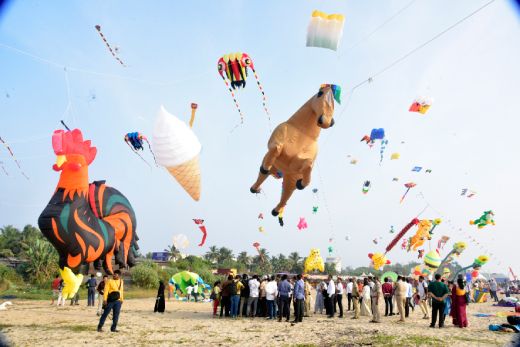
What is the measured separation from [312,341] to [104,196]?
6914 millimetres

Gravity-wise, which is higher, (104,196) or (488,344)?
(104,196)

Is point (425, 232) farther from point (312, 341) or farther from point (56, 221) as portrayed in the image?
point (56, 221)

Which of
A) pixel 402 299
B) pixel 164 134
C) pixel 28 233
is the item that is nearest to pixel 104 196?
pixel 164 134

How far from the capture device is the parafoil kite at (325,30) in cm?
645

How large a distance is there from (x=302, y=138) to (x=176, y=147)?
4227mm

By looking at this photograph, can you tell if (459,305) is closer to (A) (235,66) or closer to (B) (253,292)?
(B) (253,292)

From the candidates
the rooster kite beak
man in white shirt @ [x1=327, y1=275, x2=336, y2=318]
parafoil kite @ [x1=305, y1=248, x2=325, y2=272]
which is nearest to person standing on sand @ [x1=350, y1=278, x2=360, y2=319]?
man in white shirt @ [x1=327, y1=275, x2=336, y2=318]

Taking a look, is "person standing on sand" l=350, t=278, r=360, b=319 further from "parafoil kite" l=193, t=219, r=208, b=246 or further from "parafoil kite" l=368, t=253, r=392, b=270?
"parafoil kite" l=368, t=253, r=392, b=270

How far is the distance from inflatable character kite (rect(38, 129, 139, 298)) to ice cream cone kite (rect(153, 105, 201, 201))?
1.89 m

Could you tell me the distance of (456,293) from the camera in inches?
323

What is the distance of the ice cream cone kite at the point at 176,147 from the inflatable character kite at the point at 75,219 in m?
1.89

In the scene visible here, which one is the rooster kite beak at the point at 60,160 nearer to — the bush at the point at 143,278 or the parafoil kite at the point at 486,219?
the bush at the point at 143,278

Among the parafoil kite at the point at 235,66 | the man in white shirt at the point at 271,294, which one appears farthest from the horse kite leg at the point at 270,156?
the man in white shirt at the point at 271,294

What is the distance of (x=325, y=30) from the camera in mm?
6480
